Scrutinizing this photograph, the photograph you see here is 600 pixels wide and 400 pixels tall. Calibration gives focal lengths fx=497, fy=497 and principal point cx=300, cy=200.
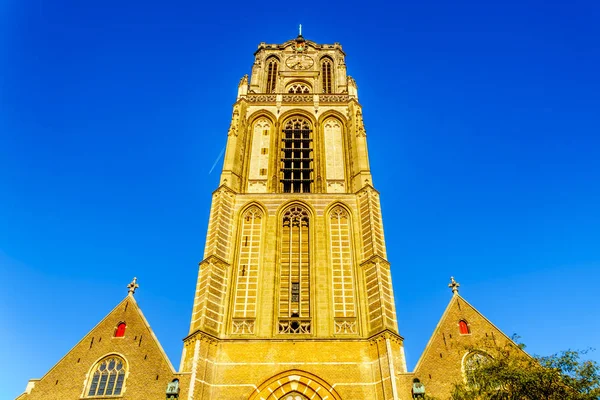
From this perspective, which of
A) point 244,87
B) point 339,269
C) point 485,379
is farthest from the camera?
point 244,87

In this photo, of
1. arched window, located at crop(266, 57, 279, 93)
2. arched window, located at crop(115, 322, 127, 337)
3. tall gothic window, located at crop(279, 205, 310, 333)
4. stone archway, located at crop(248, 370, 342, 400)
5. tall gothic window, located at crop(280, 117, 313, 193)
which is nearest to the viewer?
stone archway, located at crop(248, 370, 342, 400)

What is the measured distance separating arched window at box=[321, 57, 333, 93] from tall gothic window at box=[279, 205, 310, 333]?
1411 centimetres

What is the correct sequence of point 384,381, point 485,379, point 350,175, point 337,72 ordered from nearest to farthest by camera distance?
1. point 485,379
2. point 384,381
3. point 350,175
4. point 337,72

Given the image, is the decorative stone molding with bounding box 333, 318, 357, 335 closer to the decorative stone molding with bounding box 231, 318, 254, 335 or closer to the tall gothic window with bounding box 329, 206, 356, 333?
the tall gothic window with bounding box 329, 206, 356, 333

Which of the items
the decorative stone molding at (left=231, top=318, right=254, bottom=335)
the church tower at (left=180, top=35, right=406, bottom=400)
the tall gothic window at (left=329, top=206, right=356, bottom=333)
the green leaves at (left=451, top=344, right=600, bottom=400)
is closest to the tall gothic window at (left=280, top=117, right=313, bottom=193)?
the church tower at (left=180, top=35, right=406, bottom=400)

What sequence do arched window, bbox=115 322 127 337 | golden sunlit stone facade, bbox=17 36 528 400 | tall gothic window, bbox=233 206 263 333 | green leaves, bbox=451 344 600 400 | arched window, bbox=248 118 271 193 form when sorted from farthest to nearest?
arched window, bbox=248 118 271 193 → tall gothic window, bbox=233 206 263 333 → arched window, bbox=115 322 127 337 → golden sunlit stone facade, bbox=17 36 528 400 → green leaves, bbox=451 344 600 400

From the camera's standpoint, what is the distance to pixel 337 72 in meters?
38.7

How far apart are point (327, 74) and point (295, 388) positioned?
86.1ft

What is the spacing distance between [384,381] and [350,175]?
13.1 m

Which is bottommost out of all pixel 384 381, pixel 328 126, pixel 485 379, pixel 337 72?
pixel 485 379

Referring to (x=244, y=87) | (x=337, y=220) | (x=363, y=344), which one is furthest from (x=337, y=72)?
(x=363, y=344)

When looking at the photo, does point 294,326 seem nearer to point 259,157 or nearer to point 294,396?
point 294,396

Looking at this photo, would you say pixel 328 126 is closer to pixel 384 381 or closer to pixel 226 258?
pixel 226 258

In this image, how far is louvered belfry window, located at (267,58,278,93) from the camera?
3817cm
